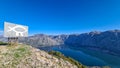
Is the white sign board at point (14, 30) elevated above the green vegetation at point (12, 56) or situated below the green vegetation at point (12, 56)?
above

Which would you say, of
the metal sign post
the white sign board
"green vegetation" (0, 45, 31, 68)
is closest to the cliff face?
"green vegetation" (0, 45, 31, 68)

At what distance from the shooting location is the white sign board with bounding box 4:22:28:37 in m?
51.2

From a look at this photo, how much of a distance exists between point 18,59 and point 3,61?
13.1ft

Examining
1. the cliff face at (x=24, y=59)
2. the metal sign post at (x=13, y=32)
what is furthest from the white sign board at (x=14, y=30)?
the cliff face at (x=24, y=59)

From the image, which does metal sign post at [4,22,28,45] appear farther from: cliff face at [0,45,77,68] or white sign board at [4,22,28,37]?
cliff face at [0,45,77,68]

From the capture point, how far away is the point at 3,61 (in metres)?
36.8

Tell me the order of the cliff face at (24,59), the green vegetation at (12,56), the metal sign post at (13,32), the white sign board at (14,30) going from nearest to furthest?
the green vegetation at (12,56) < the cliff face at (24,59) < the white sign board at (14,30) < the metal sign post at (13,32)

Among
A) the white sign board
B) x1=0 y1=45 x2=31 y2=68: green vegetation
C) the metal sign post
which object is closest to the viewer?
x1=0 y1=45 x2=31 y2=68: green vegetation

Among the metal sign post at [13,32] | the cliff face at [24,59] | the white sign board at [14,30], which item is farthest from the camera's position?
the metal sign post at [13,32]

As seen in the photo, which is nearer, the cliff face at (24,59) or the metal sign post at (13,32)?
the cliff face at (24,59)

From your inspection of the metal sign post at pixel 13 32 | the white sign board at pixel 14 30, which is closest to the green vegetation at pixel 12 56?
the metal sign post at pixel 13 32

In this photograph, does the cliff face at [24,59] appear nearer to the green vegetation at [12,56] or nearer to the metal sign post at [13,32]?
the green vegetation at [12,56]

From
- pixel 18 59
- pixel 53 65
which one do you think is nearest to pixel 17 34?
pixel 18 59

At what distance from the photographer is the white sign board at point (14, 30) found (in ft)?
168
